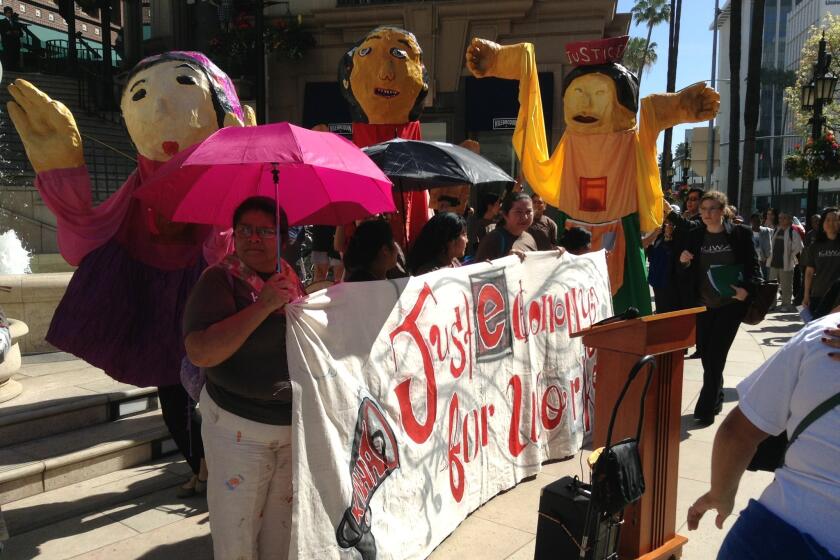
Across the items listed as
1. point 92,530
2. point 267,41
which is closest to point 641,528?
point 92,530

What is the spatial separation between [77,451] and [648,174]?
5291 mm

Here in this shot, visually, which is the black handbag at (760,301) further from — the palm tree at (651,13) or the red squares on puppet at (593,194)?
the palm tree at (651,13)

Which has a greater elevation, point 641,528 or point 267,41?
point 267,41

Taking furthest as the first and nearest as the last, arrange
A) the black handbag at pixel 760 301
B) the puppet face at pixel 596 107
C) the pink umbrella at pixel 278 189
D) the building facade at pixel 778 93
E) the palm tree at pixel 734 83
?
the building facade at pixel 778 93 → the palm tree at pixel 734 83 → the puppet face at pixel 596 107 → the black handbag at pixel 760 301 → the pink umbrella at pixel 278 189

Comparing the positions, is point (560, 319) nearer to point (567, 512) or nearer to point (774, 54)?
point (567, 512)

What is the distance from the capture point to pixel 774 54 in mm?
73000

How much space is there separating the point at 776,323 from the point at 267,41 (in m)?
13.6

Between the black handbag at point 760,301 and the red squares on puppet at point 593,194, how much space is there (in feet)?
5.42

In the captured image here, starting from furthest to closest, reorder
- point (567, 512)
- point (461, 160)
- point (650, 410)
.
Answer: point (461, 160) → point (650, 410) → point (567, 512)

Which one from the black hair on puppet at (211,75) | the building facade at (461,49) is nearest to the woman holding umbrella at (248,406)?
the black hair on puppet at (211,75)

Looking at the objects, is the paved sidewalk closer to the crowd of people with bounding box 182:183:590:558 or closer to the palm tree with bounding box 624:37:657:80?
the crowd of people with bounding box 182:183:590:558

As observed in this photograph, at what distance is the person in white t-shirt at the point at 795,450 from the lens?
1706mm

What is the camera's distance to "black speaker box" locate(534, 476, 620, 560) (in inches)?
108

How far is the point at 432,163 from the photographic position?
179 inches
